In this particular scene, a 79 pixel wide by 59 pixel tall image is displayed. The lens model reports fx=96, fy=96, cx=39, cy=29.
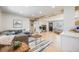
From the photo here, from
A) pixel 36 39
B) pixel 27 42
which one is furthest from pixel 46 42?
pixel 27 42

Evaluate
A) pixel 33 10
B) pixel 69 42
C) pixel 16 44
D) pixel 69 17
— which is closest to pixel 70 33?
pixel 69 42

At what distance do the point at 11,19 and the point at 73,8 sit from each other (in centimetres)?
131

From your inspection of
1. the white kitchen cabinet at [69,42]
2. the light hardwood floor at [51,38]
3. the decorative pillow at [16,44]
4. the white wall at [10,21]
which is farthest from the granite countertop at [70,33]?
the decorative pillow at [16,44]

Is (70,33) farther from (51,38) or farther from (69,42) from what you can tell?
(51,38)

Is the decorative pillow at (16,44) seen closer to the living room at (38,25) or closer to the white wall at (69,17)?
the living room at (38,25)

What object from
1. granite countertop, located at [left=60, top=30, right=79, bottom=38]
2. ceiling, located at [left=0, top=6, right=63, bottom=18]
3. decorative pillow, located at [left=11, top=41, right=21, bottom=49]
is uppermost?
ceiling, located at [left=0, top=6, right=63, bottom=18]

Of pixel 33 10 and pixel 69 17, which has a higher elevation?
pixel 33 10

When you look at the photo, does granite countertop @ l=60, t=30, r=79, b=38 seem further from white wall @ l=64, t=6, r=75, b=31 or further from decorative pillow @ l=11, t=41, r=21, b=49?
decorative pillow @ l=11, t=41, r=21, b=49

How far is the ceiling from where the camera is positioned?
6.52ft

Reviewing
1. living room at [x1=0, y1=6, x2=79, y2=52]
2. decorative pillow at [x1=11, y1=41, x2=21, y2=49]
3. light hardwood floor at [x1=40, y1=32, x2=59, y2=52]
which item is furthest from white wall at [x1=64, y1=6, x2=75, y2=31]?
decorative pillow at [x1=11, y1=41, x2=21, y2=49]

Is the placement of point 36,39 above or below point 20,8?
below

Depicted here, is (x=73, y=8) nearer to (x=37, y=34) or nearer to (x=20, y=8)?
(x=37, y=34)

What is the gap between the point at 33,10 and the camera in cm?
202

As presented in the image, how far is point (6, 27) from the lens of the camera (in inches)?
77.9
